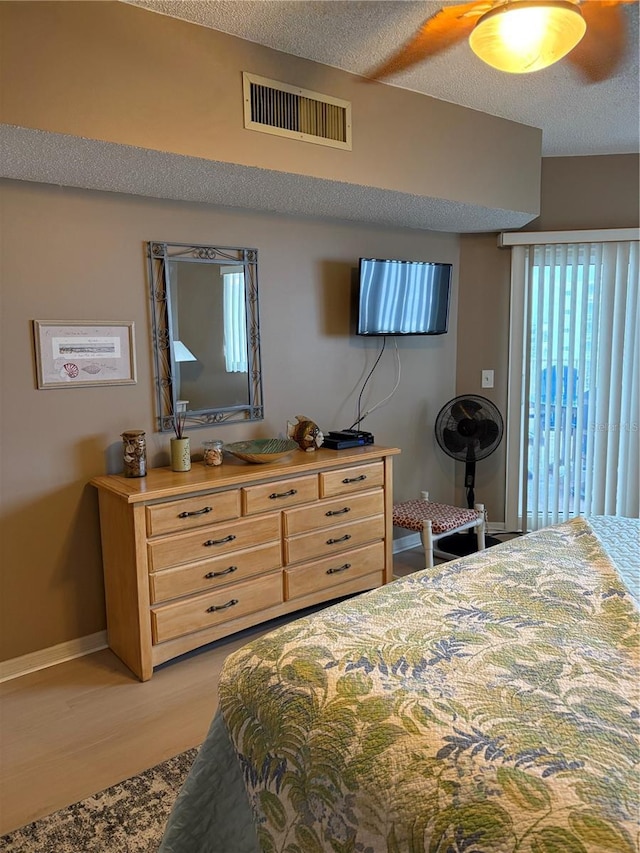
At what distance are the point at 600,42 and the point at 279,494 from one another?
2.29 m

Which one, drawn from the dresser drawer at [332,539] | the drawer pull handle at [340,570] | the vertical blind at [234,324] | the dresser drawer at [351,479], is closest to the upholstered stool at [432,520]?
the dresser drawer at [332,539]

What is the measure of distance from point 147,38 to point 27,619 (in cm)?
238

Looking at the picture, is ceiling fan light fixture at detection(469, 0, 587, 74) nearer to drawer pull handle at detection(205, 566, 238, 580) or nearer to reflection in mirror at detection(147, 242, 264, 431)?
reflection in mirror at detection(147, 242, 264, 431)

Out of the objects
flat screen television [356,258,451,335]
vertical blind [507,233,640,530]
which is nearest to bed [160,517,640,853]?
flat screen television [356,258,451,335]

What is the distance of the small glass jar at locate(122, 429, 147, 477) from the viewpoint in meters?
2.80

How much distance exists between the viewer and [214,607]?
2.81 m

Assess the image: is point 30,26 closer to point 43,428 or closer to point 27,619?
point 43,428

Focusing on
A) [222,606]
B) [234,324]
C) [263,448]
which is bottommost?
[222,606]

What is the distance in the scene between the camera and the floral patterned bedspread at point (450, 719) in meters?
0.93

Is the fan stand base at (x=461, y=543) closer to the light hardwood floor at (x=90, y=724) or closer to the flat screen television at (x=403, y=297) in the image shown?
the flat screen television at (x=403, y=297)

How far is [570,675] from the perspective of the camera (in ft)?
3.97

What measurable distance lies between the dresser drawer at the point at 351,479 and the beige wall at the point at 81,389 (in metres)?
0.52

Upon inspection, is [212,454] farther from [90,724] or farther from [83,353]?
[90,724]

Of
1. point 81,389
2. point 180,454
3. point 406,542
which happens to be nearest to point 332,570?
point 180,454
